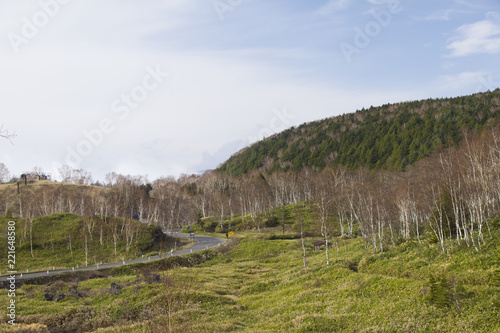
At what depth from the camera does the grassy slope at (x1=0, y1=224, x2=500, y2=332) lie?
20.3 metres

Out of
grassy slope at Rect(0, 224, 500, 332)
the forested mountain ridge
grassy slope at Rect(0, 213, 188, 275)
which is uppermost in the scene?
the forested mountain ridge

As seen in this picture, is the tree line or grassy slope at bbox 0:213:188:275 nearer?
grassy slope at bbox 0:213:188:275

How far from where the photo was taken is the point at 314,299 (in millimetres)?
29469

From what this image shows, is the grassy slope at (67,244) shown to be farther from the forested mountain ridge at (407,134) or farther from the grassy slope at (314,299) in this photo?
the forested mountain ridge at (407,134)

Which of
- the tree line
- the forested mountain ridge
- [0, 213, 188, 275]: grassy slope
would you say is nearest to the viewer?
[0, 213, 188, 275]: grassy slope

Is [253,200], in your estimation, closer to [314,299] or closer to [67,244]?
[67,244]

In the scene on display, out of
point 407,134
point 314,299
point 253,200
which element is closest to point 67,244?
point 314,299

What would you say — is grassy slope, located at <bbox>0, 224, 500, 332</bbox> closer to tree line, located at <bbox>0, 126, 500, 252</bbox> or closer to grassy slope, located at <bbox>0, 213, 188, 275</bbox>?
tree line, located at <bbox>0, 126, 500, 252</bbox>

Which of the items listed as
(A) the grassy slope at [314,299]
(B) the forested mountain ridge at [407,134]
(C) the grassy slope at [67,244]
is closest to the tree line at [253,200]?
(C) the grassy slope at [67,244]

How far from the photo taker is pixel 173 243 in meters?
74.6

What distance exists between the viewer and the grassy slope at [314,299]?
20297 millimetres

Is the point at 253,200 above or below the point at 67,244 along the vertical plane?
above

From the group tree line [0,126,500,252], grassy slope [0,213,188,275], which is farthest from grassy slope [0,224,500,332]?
grassy slope [0,213,188,275]

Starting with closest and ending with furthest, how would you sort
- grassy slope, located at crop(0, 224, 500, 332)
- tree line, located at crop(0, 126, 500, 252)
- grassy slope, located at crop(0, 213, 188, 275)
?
grassy slope, located at crop(0, 224, 500, 332) → grassy slope, located at crop(0, 213, 188, 275) → tree line, located at crop(0, 126, 500, 252)
